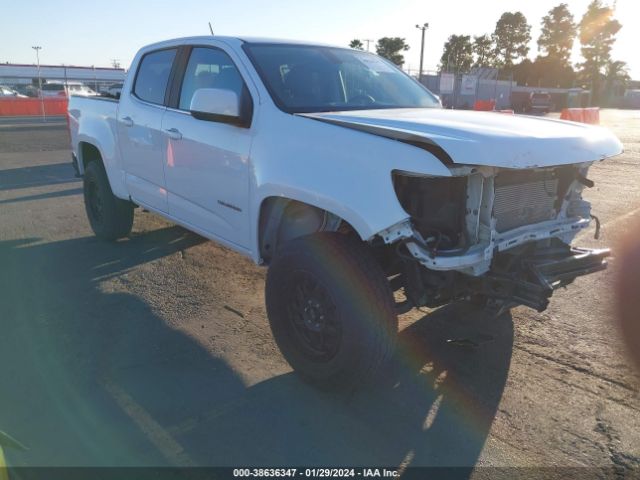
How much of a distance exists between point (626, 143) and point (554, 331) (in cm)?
1719

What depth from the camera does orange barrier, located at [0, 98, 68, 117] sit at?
30.2m

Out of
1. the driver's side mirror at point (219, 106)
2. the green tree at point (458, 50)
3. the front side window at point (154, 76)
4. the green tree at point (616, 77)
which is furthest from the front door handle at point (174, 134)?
the green tree at point (616, 77)

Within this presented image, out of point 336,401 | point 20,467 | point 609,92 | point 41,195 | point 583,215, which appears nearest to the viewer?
point 20,467

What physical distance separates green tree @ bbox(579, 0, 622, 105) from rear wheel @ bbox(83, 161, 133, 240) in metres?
84.5

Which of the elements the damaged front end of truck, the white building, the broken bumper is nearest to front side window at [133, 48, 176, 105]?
the damaged front end of truck

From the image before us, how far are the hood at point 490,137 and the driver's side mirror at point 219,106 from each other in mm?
488

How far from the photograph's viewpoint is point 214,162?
394 centimetres

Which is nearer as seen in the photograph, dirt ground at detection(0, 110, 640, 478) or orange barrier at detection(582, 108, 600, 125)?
dirt ground at detection(0, 110, 640, 478)

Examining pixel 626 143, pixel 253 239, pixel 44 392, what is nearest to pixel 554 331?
pixel 253 239

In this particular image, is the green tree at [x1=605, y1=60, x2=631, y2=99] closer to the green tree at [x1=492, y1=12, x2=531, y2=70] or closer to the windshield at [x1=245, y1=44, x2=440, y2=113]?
the green tree at [x1=492, y1=12, x2=531, y2=70]

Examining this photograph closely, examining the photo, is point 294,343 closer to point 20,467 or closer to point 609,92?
point 20,467

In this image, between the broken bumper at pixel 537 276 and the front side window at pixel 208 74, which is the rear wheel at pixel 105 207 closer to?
the front side window at pixel 208 74

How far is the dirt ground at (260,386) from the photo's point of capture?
2.73 m

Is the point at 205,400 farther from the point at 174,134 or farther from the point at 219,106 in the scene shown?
the point at 174,134
